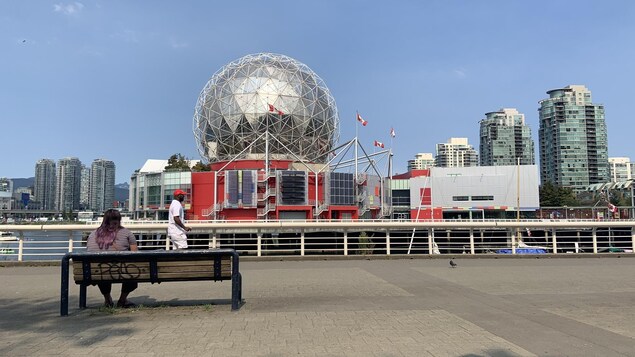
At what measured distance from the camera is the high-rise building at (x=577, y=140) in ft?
454

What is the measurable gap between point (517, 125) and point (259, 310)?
6441 inches

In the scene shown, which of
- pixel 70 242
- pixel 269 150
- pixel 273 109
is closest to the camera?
pixel 70 242

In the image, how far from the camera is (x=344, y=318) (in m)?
5.76

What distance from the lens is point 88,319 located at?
576cm

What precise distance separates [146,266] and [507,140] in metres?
162

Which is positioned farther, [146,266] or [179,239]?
[179,239]

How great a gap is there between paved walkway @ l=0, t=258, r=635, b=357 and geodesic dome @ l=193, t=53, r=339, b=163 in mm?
47549

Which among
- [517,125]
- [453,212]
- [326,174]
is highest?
[517,125]

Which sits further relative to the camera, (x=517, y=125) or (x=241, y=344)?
(x=517, y=125)

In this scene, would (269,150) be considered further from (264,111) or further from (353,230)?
(353,230)

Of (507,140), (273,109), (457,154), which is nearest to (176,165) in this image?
(273,109)

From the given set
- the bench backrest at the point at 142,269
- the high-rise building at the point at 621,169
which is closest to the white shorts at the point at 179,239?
the bench backrest at the point at 142,269

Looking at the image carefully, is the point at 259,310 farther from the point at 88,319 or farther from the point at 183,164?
the point at 183,164

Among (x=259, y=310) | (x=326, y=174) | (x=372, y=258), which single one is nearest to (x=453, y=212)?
(x=326, y=174)
